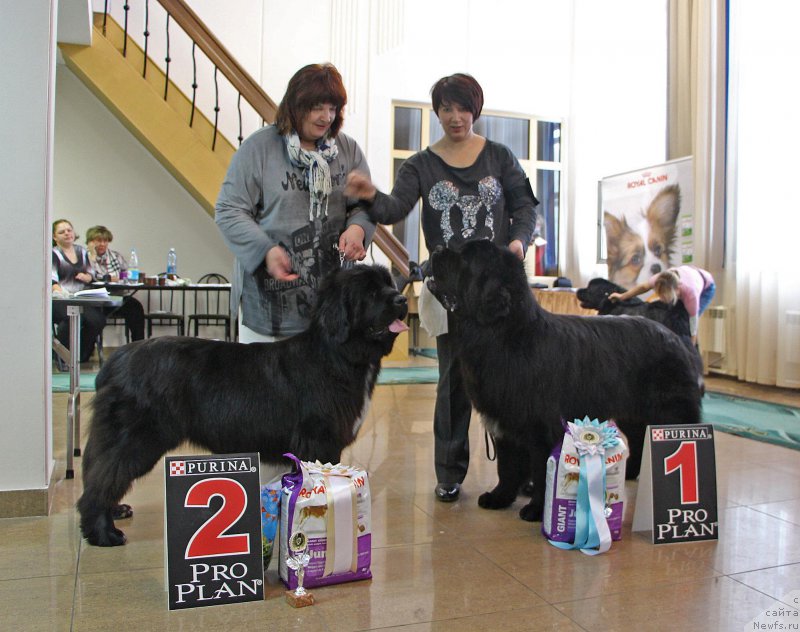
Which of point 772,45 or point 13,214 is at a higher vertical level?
point 772,45

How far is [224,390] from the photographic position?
7.64 feet

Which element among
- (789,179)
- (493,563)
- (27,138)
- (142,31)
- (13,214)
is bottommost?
(493,563)

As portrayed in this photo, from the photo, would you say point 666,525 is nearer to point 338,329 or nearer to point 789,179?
point 338,329

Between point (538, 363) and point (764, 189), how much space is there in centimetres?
560

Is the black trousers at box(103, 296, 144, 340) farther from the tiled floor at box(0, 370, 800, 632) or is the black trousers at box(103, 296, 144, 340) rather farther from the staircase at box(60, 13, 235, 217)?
the tiled floor at box(0, 370, 800, 632)

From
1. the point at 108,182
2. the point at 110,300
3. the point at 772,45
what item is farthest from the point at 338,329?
the point at 108,182

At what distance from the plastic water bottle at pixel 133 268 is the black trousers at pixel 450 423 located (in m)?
5.99

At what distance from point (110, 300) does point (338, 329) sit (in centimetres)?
173

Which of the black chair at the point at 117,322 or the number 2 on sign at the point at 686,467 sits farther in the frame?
the black chair at the point at 117,322

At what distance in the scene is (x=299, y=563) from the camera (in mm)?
2002

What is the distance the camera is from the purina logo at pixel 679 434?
250cm

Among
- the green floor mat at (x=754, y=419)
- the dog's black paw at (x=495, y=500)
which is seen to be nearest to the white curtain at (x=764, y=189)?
the green floor mat at (x=754, y=419)

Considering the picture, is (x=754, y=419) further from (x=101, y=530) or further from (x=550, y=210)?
(x=550, y=210)

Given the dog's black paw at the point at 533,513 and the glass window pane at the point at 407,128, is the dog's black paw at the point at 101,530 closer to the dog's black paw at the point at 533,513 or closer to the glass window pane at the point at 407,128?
the dog's black paw at the point at 533,513
